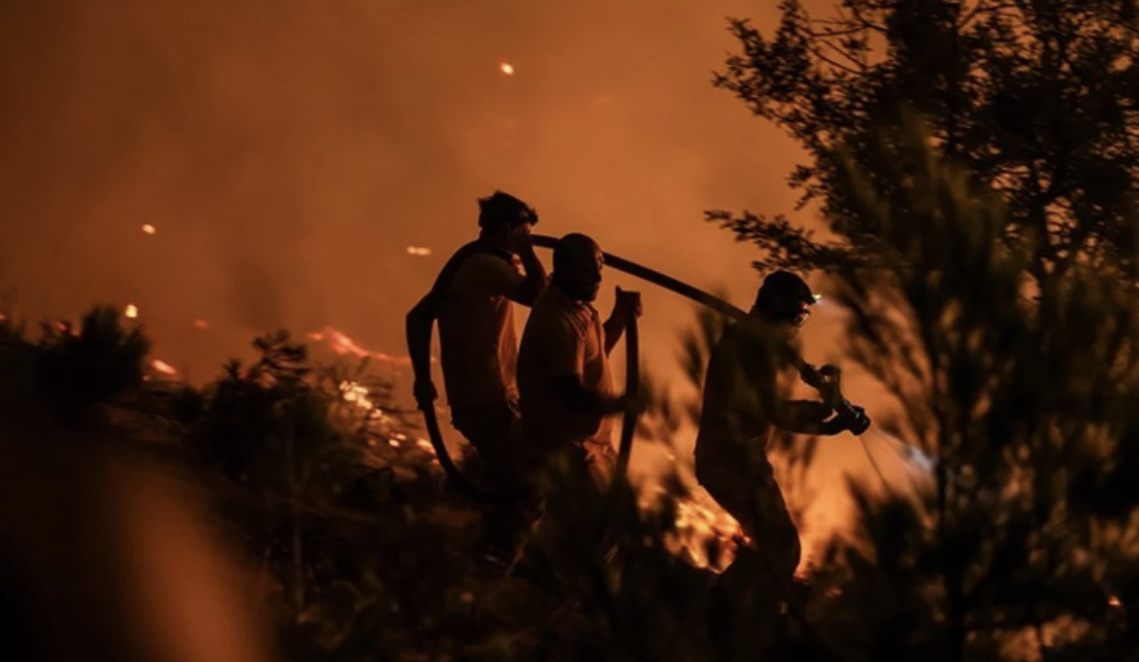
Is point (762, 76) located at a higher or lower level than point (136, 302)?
higher

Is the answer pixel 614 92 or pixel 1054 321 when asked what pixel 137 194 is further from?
pixel 1054 321

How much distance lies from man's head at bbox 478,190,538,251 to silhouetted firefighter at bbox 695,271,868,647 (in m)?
2.77

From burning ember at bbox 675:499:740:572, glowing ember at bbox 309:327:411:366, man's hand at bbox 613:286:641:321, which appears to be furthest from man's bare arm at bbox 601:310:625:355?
burning ember at bbox 675:499:740:572

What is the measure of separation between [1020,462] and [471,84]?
5.43m

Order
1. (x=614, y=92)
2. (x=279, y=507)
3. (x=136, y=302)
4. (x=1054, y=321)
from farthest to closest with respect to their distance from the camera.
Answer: (x=614, y=92), (x=136, y=302), (x=279, y=507), (x=1054, y=321)

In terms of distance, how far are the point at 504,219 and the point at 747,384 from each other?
3.00 metres

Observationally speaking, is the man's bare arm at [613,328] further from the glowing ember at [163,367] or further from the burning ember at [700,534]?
the burning ember at [700,534]

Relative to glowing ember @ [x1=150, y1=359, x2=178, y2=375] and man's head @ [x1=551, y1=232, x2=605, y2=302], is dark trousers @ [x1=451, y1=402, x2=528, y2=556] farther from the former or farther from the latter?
glowing ember @ [x1=150, y1=359, x2=178, y2=375]

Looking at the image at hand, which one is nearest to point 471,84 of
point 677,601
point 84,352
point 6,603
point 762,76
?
point 762,76

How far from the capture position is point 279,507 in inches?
248

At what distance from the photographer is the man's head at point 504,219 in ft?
21.3

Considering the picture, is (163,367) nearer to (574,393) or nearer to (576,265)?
(576,265)

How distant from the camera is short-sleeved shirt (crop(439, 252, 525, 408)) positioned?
6.54 m

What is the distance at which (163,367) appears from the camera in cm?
813
